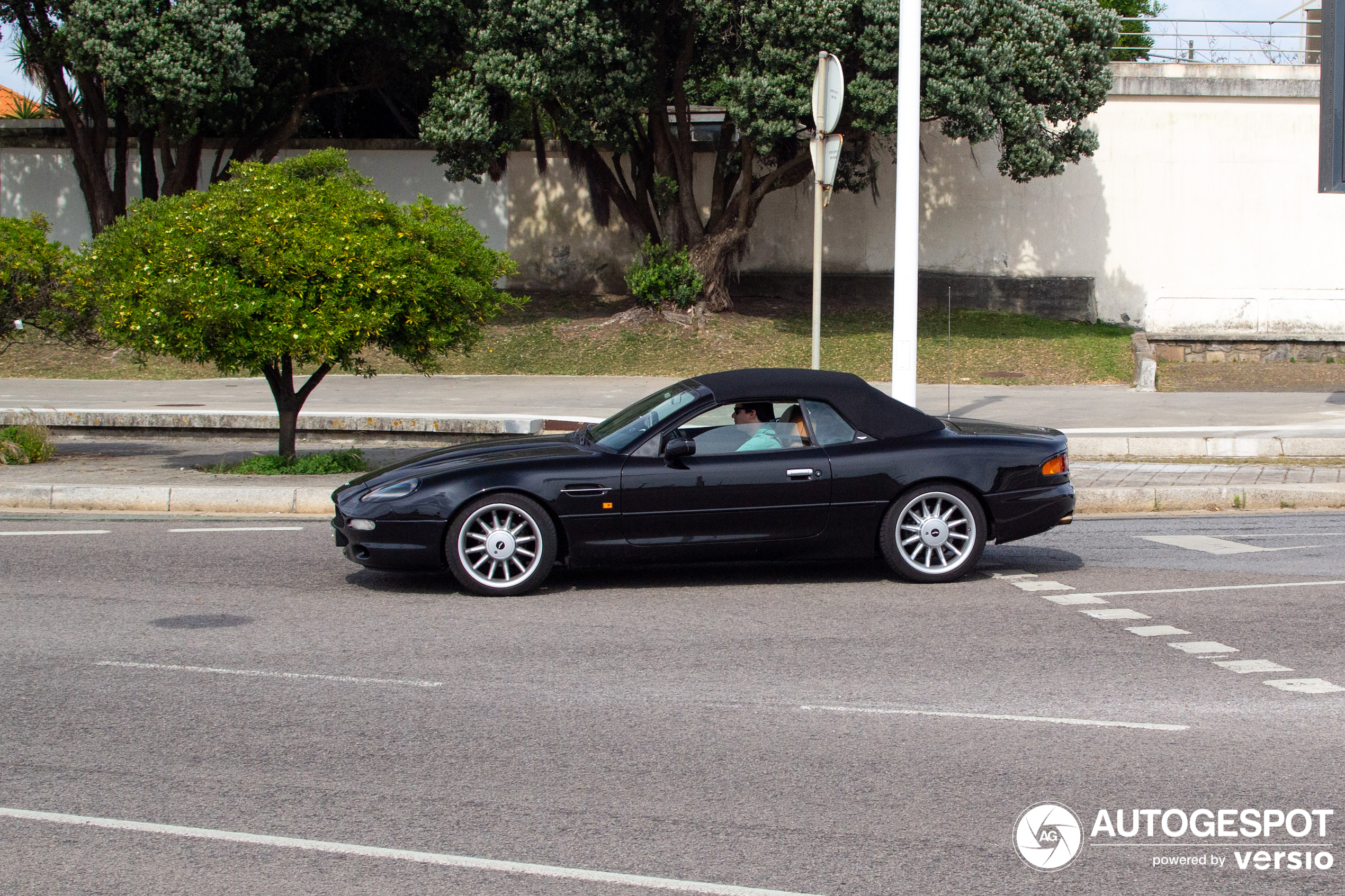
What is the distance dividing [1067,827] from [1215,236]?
25.6 m

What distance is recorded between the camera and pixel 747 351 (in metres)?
23.2

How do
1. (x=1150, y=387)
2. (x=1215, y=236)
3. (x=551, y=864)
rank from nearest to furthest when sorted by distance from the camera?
1. (x=551, y=864)
2. (x=1150, y=387)
3. (x=1215, y=236)

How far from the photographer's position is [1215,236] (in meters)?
27.0

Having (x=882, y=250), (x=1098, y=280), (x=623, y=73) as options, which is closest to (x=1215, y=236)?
(x=1098, y=280)

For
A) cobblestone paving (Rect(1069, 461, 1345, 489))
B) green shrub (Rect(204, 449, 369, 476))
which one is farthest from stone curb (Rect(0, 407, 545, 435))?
cobblestone paving (Rect(1069, 461, 1345, 489))

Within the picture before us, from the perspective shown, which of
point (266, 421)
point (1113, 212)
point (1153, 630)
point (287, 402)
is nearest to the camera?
point (1153, 630)

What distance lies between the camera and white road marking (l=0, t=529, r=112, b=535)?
31.7 ft

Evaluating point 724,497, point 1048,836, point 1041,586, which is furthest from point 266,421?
point 1048,836

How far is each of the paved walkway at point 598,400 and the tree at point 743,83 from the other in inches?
198

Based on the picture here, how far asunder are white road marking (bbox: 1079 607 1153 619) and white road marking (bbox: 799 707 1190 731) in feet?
6.39

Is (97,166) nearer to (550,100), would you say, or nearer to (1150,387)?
(550,100)

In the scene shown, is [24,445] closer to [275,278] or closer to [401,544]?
[275,278]

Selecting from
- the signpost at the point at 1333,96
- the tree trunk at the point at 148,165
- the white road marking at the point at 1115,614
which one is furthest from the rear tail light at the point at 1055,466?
the tree trunk at the point at 148,165

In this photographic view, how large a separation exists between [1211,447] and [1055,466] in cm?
599
